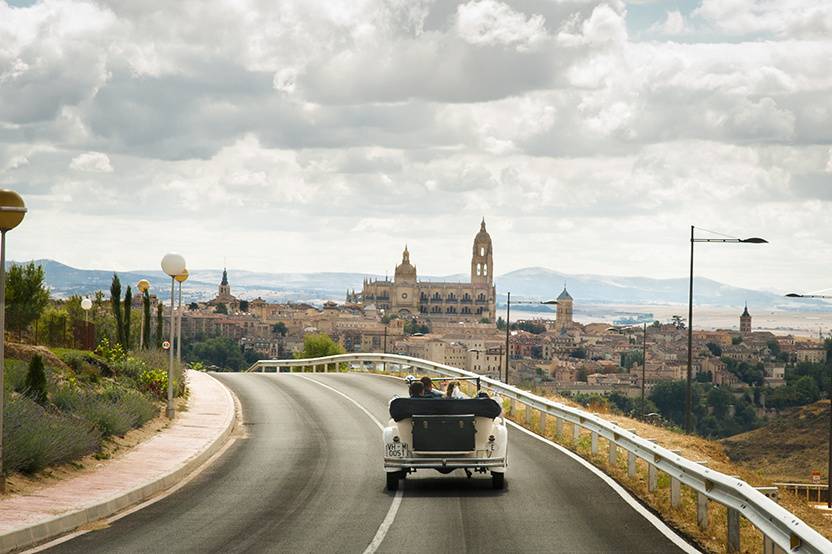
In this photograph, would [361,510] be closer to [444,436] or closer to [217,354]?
[444,436]

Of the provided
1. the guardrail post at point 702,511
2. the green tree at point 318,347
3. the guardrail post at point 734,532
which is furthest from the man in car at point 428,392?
the green tree at point 318,347

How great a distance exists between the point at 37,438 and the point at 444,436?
5135mm

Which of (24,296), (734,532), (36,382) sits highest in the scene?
(24,296)

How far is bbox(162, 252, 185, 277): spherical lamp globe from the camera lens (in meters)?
25.9

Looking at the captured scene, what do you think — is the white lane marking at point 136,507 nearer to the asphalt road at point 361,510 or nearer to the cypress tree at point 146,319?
the asphalt road at point 361,510

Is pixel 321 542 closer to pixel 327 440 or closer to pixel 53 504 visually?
pixel 53 504

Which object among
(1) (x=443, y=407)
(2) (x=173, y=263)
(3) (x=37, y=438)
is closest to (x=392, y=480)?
(1) (x=443, y=407)

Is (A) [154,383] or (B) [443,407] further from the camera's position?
(A) [154,383]

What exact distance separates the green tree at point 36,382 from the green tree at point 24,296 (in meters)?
24.6

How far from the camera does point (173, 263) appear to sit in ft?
84.9

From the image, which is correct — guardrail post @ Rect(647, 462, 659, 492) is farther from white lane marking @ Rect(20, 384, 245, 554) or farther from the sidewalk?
the sidewalk

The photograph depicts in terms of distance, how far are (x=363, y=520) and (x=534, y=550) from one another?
243cm

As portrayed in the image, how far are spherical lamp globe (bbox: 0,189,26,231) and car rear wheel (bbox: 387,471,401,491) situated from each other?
564 cm

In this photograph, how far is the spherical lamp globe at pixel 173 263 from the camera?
84.9 feet
